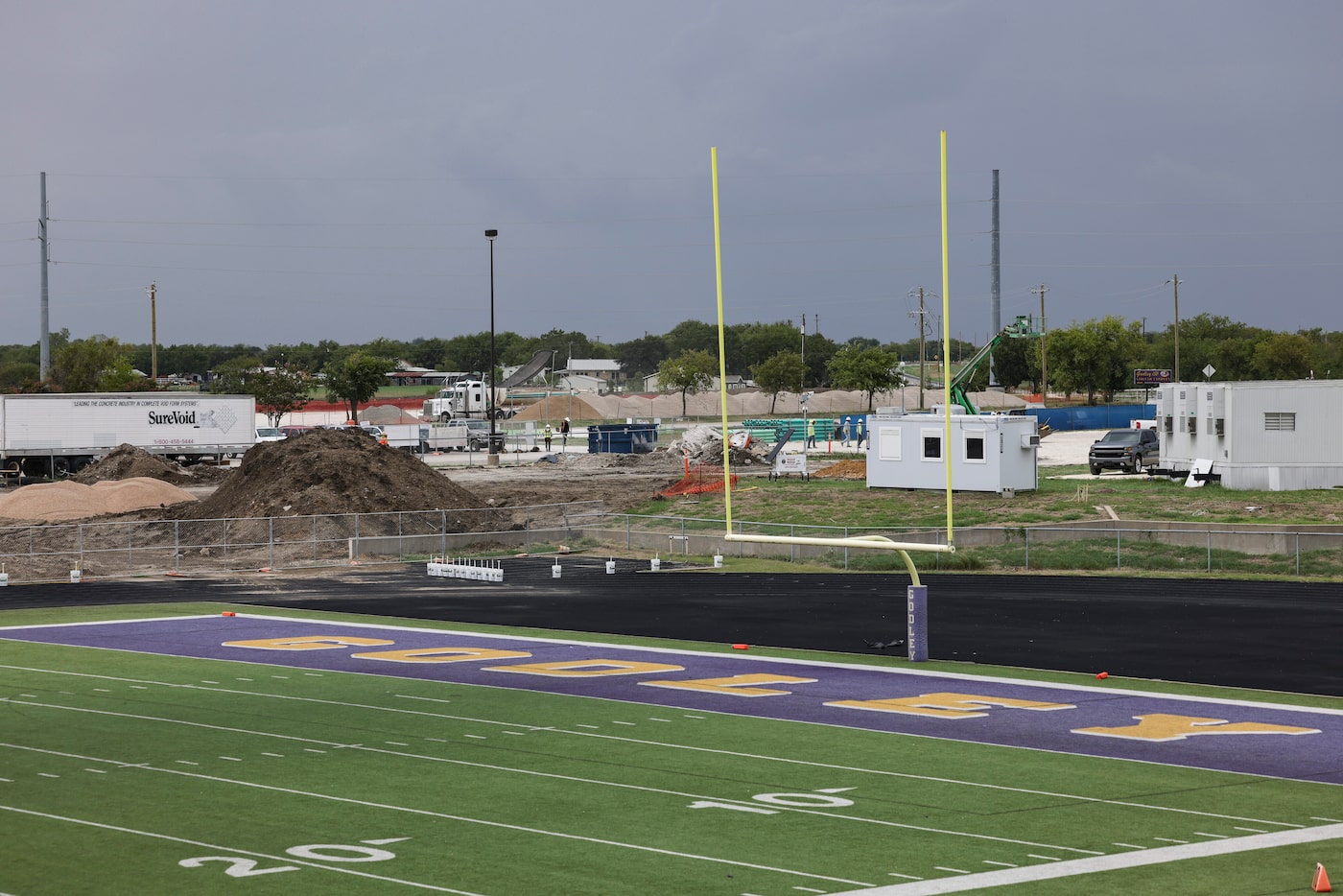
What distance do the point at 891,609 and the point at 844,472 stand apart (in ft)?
117

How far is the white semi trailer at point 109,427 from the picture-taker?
2859 inches

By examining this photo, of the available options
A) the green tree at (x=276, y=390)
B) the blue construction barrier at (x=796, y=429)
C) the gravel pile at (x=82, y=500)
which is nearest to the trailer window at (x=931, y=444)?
the gravel pile at (x=82, y=500)

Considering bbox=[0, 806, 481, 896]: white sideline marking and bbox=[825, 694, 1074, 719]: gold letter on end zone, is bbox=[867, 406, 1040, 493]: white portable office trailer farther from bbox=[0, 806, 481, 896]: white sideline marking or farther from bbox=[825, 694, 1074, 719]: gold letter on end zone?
bbox=[0, 806, 481, 896]: white sideline marking

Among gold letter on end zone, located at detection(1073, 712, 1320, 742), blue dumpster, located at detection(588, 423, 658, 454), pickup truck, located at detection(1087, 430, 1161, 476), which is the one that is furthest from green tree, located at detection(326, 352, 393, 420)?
gold letter on end zone, located at detection(1073, 712, 1320, 742)

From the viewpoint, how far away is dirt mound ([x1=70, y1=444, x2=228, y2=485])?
67312 millimetres

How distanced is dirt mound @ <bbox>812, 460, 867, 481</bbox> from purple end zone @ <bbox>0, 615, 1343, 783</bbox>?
1497 inches

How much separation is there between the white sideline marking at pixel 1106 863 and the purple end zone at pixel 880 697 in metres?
2.72

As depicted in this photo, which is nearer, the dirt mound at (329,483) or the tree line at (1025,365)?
the dirt mound at (329,483)

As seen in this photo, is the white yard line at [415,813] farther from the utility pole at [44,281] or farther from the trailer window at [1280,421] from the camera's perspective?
the utility pole at [44,281]

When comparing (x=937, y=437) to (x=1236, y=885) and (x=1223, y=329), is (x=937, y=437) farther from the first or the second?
(x=1223, y=329)

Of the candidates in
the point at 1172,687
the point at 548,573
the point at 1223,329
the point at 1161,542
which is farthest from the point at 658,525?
the point at 1223,329

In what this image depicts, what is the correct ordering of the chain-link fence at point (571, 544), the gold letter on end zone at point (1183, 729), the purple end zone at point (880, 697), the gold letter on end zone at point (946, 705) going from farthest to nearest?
the chain-link fence at point (571, 544), the gold letter on end zone at point (946, 705), the gold letter on end zone at point (1183, 729), the purple end zone at point (880, 697)

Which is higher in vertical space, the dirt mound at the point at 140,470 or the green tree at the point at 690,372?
the green tree at the point at 690,372

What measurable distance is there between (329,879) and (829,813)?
15.8ft
